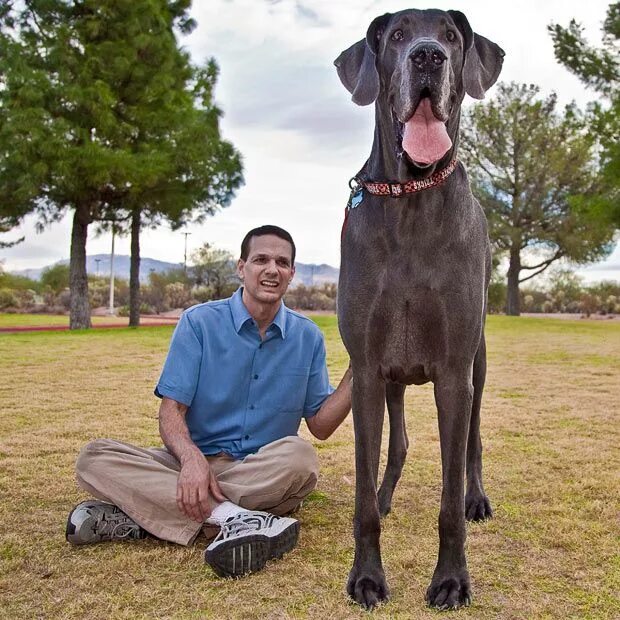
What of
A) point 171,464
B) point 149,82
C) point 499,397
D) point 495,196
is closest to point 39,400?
point 171,464

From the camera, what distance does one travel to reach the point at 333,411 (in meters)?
3.74

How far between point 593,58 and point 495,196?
880 centimetres

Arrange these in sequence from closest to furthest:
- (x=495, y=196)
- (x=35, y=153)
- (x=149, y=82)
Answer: (x=35, y=153) < (x=149, y=82) < (x=495, y=196)

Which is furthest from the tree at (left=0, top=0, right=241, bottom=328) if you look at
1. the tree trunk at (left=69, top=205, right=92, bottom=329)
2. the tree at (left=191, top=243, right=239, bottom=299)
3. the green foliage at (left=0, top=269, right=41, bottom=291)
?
the green foliage at (left=0, top=269, right=41, bottom=291)

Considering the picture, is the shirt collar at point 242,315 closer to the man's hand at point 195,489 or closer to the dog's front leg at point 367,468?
the man's hand at point 195,489

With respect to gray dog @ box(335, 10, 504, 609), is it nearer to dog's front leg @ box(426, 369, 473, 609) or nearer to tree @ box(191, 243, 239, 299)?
dog's front leg @ box(426, 369, 473, 609)

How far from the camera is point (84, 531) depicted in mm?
3199

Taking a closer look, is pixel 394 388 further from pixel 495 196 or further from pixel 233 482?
pixel 495 196

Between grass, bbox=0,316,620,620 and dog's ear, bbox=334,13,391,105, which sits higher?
dog's ear, bbox=334,13,391,105

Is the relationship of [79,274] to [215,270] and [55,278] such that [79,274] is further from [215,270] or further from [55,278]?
[55,278]

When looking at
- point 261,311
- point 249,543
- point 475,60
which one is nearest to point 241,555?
point 249,543

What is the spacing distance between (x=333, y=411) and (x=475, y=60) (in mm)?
1866

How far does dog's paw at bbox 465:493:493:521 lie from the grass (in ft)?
0.24

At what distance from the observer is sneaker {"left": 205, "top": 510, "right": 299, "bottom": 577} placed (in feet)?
9.32
